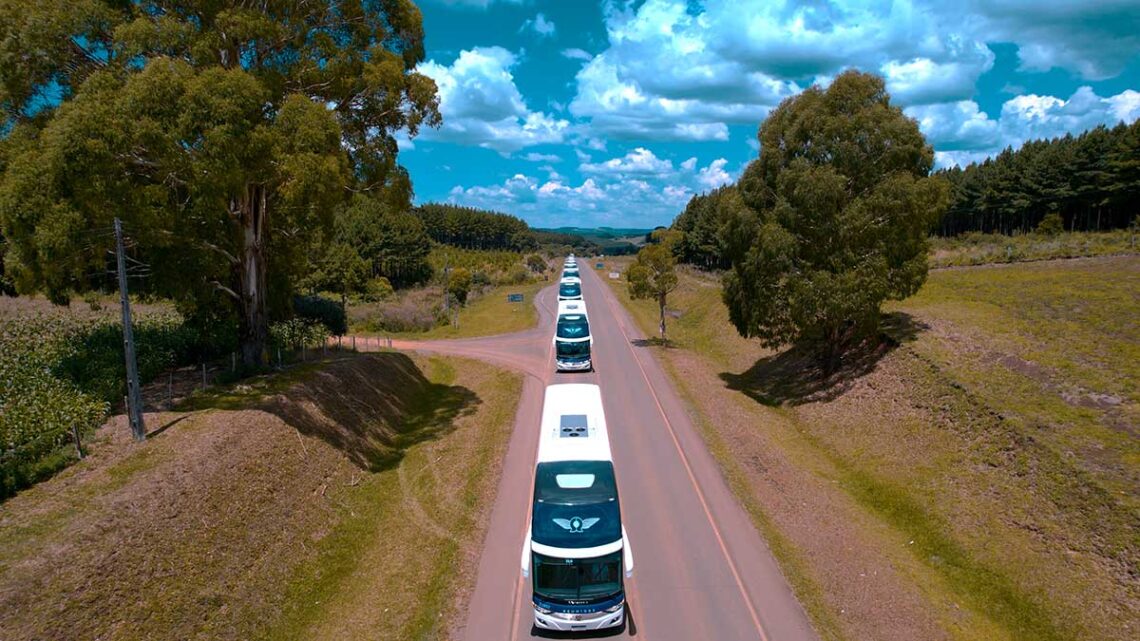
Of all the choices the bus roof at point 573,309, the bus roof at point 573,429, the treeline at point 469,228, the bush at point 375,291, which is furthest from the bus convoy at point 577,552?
the treeline at point 469,228

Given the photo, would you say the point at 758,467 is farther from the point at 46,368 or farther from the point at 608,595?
the point at 46,368

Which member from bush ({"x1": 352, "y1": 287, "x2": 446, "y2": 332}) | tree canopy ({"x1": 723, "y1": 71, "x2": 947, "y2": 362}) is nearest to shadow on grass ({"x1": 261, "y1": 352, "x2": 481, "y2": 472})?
tree canopy ({"x1": 723, "y1": 71, "x2": 947, "y2": 362})

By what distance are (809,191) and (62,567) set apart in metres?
28.6

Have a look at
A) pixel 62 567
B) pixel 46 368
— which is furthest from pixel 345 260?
pixel 62 567

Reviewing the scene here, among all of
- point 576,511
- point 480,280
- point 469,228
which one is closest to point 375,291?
point 480,280

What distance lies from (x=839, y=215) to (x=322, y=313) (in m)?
33.0

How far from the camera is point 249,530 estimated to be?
15.9m

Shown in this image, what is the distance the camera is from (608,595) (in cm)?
1260

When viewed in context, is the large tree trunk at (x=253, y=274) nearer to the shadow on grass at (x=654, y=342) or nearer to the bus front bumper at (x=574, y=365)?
the bus front bumper at (x=574, y=365)

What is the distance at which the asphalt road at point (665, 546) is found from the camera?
1352 centimetres

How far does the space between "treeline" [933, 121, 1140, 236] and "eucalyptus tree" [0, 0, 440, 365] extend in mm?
50358

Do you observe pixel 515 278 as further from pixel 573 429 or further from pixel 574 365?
pixel 573 429

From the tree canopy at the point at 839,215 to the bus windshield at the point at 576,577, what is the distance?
1939 centimetres

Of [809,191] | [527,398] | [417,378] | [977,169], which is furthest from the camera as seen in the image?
[977,169]
